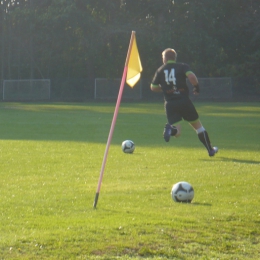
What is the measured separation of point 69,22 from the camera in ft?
171

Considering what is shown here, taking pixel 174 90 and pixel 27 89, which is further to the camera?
pixel 27 89

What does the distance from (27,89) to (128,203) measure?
147ft

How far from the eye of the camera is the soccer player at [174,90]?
11922 millimetres

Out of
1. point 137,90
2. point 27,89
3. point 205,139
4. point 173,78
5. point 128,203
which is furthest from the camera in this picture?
point 27,89

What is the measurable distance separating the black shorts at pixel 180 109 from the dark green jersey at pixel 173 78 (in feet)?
0.33

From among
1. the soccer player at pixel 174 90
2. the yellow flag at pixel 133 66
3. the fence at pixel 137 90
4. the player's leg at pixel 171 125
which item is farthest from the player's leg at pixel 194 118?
the fence at pixel 137 90

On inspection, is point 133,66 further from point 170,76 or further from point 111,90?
point 111,90

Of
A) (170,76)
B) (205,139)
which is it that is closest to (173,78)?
(170,76)

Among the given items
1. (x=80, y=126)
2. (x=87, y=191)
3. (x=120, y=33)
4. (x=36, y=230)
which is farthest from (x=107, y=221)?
(x=120, y=33)

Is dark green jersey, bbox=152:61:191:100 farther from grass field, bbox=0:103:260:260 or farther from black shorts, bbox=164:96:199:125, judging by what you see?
grass field, bbox=0:103:260:260

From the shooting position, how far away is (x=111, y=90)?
50.5 m

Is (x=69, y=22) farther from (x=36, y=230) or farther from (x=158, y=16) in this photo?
(x=36, y=230)

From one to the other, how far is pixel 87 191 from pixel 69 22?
4477cm

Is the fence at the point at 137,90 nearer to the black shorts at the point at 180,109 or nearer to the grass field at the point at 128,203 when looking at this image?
the grass field at the point at 128,203
